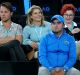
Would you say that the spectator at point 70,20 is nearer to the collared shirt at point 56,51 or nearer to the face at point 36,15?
→ the face at point 36,15

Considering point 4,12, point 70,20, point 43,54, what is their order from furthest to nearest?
point 70,20 < point 4,12 < point 43,54

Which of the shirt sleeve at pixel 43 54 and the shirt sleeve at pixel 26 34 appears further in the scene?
the shirt sleeve at pixel 26 34

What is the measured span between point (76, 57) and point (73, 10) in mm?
1072

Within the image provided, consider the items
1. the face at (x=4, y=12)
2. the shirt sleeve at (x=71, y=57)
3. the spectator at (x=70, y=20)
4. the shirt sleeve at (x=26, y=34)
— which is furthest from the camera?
the spectator at (x=70, y=20)

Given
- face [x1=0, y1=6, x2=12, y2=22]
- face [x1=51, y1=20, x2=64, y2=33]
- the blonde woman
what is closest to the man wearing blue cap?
face [x1=51, y1=20, x2=64, y2=33]

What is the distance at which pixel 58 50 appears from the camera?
6.24 meters

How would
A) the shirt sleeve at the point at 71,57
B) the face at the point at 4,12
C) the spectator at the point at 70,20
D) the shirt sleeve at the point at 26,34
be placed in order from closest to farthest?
the shirt sleeve at the point at 71,57, the face at the point at 4,12, the shirt sleeve at the point at 26,34, the spectator at the point at 70,20

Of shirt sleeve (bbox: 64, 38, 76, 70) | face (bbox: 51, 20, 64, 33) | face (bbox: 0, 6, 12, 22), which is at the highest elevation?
face (bbox: 0, 6, 12, 22)

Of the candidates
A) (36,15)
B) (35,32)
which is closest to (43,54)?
(35,32)

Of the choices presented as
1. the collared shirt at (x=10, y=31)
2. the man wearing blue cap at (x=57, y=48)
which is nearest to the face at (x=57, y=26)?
the man wearing blue cap at (x=57, y=48)

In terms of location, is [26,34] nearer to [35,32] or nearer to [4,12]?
[35,32]

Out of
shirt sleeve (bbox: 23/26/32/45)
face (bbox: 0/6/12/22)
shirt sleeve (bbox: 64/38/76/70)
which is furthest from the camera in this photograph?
shirt sleeve (bbox: 23/26/32/45)

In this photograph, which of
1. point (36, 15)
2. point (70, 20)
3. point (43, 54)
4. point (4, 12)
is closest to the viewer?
point (43, 54)

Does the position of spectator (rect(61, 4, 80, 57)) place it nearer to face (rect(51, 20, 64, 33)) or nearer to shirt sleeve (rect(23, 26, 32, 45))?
shirt sleeve (rect(23, 26, 32, 45))
